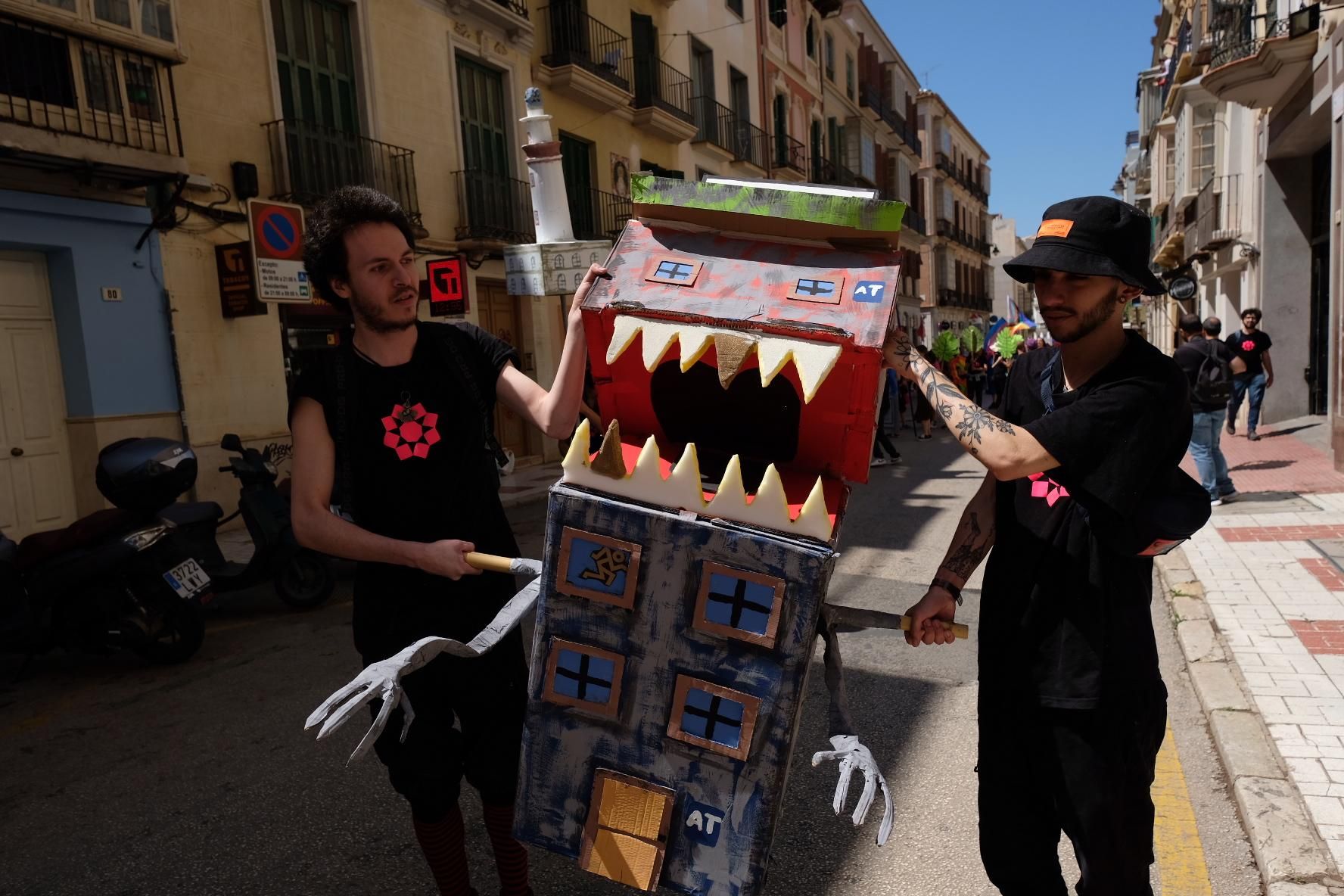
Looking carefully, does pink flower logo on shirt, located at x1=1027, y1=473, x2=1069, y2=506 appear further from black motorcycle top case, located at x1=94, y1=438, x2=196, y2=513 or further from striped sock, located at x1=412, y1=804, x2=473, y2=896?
black motorcycle top case, located at x1=94, y1=438, x2=196, y2=513

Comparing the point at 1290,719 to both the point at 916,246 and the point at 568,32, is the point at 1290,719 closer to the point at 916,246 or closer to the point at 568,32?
the point at 568,32

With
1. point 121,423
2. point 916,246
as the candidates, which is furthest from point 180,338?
point 916,246

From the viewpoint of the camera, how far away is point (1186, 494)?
1.73 meters

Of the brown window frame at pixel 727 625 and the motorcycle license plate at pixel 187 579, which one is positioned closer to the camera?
the brown window frame at pixel 727 625

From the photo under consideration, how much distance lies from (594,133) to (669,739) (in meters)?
15.6

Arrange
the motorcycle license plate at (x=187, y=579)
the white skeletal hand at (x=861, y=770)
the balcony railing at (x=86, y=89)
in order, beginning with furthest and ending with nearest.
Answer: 1. the balcony railing at (x=86, y=89)
2. the motorcycle license plate at (x=187, y=579)
3. the white skeletal hand at (x=861, y=770)

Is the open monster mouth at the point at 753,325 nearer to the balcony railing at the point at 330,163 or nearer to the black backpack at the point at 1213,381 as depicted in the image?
the black backpack at the point at 1213,381

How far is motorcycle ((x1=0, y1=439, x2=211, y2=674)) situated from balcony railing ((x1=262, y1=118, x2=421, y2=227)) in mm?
4946

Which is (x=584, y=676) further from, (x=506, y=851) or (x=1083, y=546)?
(x=1083, y=546)

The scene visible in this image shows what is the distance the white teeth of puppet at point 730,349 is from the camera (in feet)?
5.54

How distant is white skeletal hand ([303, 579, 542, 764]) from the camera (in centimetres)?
168

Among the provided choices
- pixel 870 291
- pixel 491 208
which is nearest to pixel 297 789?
pixel 870 291

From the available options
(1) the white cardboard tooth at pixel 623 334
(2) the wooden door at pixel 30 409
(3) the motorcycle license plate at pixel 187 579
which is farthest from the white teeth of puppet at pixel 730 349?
(2) the wooden door at pixel 30 409

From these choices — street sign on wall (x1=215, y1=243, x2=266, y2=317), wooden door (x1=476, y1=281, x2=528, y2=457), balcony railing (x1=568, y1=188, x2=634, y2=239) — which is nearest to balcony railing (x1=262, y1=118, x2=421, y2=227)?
street sign on wall (x1=215, y1=243, x2=266, y2=317)
